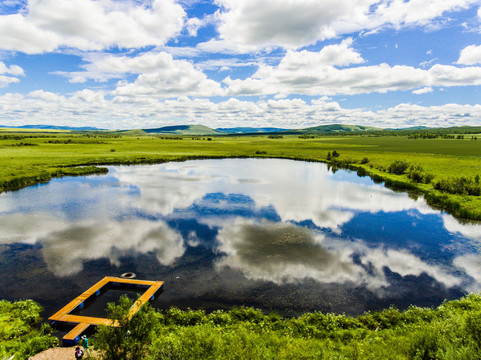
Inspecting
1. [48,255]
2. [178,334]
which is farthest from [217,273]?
[48,255]

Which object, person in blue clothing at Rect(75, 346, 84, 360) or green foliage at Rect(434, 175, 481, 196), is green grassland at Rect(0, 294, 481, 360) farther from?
green foliage at Rect(434, 175, 481, 196)

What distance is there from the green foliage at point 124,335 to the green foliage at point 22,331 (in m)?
4.69

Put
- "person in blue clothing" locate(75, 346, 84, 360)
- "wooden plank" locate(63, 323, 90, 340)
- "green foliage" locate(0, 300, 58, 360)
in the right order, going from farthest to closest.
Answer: "wooden plank" locate(63, 323, 90, 340), "green foliage" locate(0, 300, 58, 360), "person in blue clothing" locate(75, 346, 84, 360)

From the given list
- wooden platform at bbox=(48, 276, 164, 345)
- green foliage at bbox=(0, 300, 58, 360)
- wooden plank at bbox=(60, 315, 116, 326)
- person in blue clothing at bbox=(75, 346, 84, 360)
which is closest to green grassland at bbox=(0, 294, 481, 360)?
green foliage at bbox=(0, 300, 58, 360)

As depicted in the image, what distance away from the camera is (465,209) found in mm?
39406

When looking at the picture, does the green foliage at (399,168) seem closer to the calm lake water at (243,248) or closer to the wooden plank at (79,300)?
the calm lake water at (243,248)

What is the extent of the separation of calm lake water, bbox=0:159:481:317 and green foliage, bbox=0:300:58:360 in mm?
1197

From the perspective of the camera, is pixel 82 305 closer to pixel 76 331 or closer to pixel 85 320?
pixel 85 320

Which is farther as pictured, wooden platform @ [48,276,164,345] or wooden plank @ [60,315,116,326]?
wooden plank @ [60,315,116,326]

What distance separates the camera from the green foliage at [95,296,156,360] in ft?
38.9

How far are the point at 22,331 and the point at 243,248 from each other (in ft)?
57.4

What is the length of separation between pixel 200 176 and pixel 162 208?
1096 inches

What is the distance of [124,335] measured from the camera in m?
12.2

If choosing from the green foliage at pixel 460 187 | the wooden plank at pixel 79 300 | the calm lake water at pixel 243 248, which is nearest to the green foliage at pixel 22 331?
the wooden plank at pixel 79 300
